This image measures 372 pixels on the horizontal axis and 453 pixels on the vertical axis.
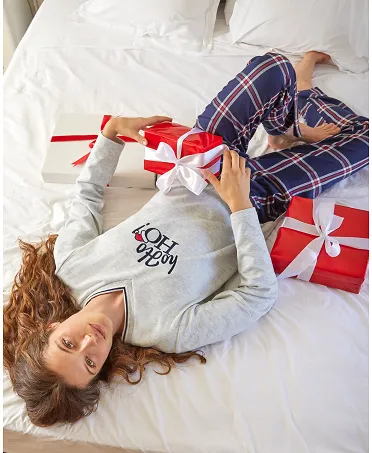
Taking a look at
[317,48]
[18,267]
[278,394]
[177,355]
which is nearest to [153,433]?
[177,355]

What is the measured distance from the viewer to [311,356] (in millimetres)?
1083

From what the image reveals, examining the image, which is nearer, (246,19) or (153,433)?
(153,433)

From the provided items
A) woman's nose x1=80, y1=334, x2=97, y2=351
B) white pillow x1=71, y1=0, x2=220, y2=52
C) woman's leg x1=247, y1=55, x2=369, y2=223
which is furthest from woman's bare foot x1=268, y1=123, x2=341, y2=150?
woman's nose x1=80, y1=334, x2=97, y2=351

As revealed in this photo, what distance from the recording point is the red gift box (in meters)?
1.17

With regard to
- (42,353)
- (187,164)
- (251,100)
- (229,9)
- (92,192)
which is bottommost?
(42,353)

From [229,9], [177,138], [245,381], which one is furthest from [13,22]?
[245,381]

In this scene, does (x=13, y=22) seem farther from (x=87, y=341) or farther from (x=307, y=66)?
(x=87, y=341)

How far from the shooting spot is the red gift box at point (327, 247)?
117cm

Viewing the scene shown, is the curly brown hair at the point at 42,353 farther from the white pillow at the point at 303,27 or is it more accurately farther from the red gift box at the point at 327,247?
the white pillow at the point at 303,27

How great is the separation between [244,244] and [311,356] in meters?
0.29

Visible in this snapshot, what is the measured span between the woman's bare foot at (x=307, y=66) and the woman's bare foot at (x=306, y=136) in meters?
0.22

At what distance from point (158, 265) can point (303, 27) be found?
3.73 feet

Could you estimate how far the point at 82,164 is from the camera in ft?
4.71

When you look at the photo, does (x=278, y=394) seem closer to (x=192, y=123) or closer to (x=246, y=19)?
(x=192, y=123)
